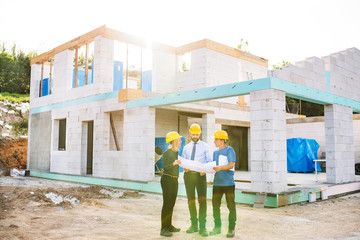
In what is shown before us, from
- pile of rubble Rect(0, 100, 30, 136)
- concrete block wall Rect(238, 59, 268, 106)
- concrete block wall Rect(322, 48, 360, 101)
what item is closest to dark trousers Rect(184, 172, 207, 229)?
concrete block wall Rect(322, 48, 360, 101)

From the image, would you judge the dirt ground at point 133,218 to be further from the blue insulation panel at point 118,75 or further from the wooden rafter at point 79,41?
the blue insulation panel at point 118,75

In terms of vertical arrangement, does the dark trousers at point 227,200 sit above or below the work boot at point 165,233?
above

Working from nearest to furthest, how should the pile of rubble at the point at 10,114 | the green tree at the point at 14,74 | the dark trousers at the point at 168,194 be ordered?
the dark trousers at the point at 168,194
the pile of rubble at the point at 10,114
the green tree at the point at 14,74

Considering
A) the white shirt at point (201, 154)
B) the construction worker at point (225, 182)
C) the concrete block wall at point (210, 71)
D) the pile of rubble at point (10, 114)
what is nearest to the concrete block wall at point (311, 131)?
the concrete block wall at point (210, 71)

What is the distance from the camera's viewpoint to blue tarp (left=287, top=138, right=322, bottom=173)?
1692 centimetres

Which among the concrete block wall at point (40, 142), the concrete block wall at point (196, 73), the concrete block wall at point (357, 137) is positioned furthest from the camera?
the concrete block wall at point (40, 142)

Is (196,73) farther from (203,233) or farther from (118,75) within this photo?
(203,233)

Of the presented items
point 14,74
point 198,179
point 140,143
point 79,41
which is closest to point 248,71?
point 79,41

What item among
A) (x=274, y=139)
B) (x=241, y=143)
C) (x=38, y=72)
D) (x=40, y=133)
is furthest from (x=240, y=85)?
(x=38, y=72)

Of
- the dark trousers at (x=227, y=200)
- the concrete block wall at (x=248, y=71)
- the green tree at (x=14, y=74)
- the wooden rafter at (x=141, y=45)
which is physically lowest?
the dark trousers at (x=227, y=200)

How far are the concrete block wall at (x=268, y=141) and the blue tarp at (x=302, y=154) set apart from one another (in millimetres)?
9427

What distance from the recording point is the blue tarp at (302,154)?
666 inches

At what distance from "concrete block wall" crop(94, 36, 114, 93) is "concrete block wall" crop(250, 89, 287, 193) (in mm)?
7662

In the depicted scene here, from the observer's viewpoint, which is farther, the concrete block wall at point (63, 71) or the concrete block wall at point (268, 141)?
the concrete block wall at point (63, 71)
